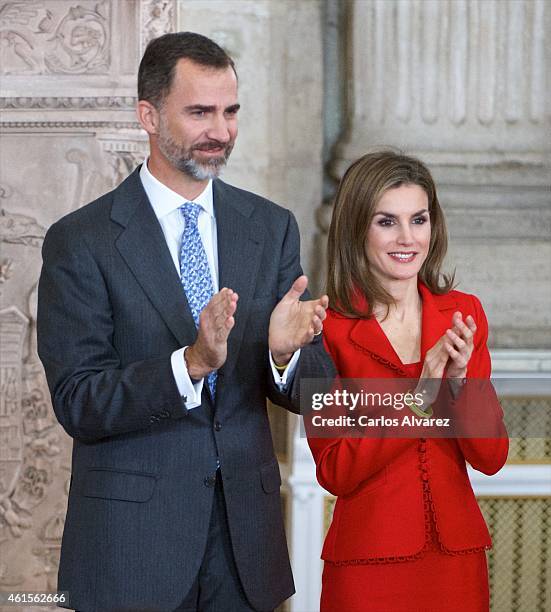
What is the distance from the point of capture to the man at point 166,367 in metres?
2.03

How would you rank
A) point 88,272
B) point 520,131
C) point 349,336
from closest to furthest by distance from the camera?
point 88,272 < point 349,336 < point 520,131

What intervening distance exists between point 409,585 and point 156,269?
0.83m

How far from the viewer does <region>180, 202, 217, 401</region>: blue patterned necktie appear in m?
2.12

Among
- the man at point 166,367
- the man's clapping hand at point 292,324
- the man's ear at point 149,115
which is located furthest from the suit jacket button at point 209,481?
the man's ear at point 149,115

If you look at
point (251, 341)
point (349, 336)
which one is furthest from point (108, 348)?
point (349, 336)

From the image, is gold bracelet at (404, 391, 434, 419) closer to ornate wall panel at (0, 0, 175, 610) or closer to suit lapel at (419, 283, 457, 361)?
suit lapel at (419, 283, 457, 361)

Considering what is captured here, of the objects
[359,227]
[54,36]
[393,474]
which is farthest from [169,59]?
[54,36]

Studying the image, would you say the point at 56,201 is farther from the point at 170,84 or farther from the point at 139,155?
the point at 170,84

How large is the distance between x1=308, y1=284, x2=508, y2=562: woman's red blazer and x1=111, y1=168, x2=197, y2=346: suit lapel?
36 cm

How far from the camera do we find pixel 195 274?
2125mm

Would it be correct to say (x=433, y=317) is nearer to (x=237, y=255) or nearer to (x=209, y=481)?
(x=237, y=255)

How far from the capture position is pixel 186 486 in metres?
2.08

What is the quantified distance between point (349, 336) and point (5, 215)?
5.65 ft

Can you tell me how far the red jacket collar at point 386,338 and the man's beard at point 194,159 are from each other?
458 mm
